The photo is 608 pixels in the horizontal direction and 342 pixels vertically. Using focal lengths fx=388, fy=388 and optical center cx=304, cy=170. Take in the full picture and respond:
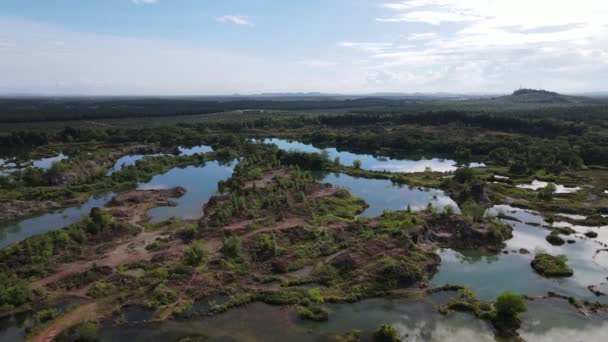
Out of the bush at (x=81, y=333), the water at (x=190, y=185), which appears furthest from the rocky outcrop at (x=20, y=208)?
the bush at (x=81, y=333)

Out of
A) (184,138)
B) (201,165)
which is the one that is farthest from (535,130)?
(184,138)

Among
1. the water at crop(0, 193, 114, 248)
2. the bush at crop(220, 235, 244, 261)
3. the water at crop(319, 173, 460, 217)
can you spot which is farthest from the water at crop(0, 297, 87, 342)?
the water at crop(319, 173, 460, 217)

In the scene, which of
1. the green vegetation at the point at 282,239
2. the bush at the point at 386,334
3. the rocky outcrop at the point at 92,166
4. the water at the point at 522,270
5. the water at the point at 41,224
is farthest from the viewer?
the rocky outcrop at the point at 92,166

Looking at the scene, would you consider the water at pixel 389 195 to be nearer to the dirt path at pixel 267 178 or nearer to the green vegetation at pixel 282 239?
the green vegetation at pixel 282 239

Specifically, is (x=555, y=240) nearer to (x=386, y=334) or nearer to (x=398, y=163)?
(x=386, y=334)

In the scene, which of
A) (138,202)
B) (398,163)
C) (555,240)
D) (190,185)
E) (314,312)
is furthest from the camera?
(398,163)

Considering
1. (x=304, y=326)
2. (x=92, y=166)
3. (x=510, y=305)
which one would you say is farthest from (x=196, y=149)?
(x=510, y=305)

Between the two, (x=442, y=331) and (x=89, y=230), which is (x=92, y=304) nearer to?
(x=89, y=230)

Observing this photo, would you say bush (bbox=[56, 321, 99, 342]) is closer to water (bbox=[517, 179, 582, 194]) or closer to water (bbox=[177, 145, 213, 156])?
water (bbox=[517, 179, 582, 194])
